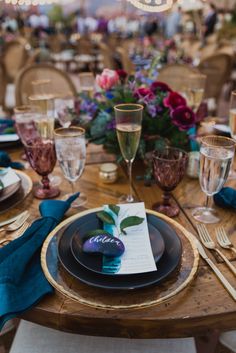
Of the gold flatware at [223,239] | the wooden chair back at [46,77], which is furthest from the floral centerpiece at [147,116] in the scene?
the wooden chair back at [46,77]

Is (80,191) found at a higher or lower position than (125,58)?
lower

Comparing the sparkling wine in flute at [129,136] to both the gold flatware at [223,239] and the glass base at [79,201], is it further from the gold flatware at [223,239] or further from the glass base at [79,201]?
the gold flatware at [223,239]

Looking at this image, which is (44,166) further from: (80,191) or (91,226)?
(91,226)

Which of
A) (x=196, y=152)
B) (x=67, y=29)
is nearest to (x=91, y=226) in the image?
(x=196, y=152)

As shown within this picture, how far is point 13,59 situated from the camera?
3.67 m

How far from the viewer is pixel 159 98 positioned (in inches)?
40.1

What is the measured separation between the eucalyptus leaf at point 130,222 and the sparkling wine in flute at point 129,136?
0.22 meters

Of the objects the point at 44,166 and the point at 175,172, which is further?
the point at 44,166

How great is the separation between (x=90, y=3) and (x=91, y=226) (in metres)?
14.6

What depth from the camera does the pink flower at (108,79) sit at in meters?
1.11

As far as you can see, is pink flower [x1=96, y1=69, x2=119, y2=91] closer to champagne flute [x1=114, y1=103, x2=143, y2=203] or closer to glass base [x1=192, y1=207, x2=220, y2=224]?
champagne flute [x1=114, y1=103, x2=143, y2=203]

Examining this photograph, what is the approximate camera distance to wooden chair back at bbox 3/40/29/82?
363 centimetres

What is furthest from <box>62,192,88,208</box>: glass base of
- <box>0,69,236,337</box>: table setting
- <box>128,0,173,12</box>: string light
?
<box>128,0,173,12</box>: string light

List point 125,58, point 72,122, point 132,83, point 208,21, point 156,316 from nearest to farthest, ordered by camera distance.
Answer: point 156,316, point 132,83, point 72,122, point 125,58, point 208,21
